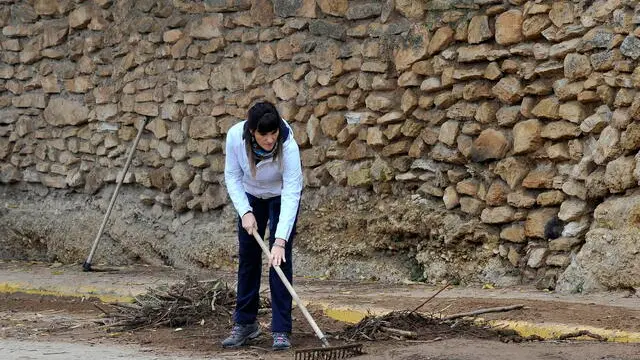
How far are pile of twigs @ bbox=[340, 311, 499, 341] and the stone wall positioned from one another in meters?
1.65

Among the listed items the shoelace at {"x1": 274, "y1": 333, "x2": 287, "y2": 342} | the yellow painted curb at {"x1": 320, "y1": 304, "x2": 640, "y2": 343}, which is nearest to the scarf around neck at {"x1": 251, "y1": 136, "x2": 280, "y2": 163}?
the shoelace at {"x1": 274, "y1": 333, "x2": 287, "y2": 342}

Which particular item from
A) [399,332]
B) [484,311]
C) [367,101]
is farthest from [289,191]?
[367,101]

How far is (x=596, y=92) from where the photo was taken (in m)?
8.88

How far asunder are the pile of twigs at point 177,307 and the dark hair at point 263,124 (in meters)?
1.82

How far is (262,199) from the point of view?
7504 mm

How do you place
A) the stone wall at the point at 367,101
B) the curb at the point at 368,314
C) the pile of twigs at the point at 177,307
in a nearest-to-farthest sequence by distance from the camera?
the curb at the point at 368,314, the pile of twigs at the point at 177,307, the stone wall at the point at 367,101

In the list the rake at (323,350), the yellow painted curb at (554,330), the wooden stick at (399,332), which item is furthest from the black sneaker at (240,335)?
the yellow painted curb at (554,330)

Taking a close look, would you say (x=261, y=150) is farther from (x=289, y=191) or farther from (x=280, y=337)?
(x=280, y=337)

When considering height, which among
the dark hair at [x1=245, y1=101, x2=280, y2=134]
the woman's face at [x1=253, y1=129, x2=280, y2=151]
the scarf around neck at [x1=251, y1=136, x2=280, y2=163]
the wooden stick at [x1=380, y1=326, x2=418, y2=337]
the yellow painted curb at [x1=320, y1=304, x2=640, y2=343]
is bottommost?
the wooden stick at [x1=380, y1=326, x2=418, y2=337]

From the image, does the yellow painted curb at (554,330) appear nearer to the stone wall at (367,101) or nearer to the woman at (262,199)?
the woman at (262,199)

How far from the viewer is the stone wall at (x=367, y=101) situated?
9031 millimetres

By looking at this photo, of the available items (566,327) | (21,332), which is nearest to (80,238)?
(21,332)

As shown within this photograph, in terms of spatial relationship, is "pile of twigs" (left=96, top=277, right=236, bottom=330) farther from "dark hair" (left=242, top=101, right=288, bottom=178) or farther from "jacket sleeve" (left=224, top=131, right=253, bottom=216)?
"dark hair" (left=242, top=101, right=288, bottom=178)

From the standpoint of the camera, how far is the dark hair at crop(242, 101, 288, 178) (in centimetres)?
700
